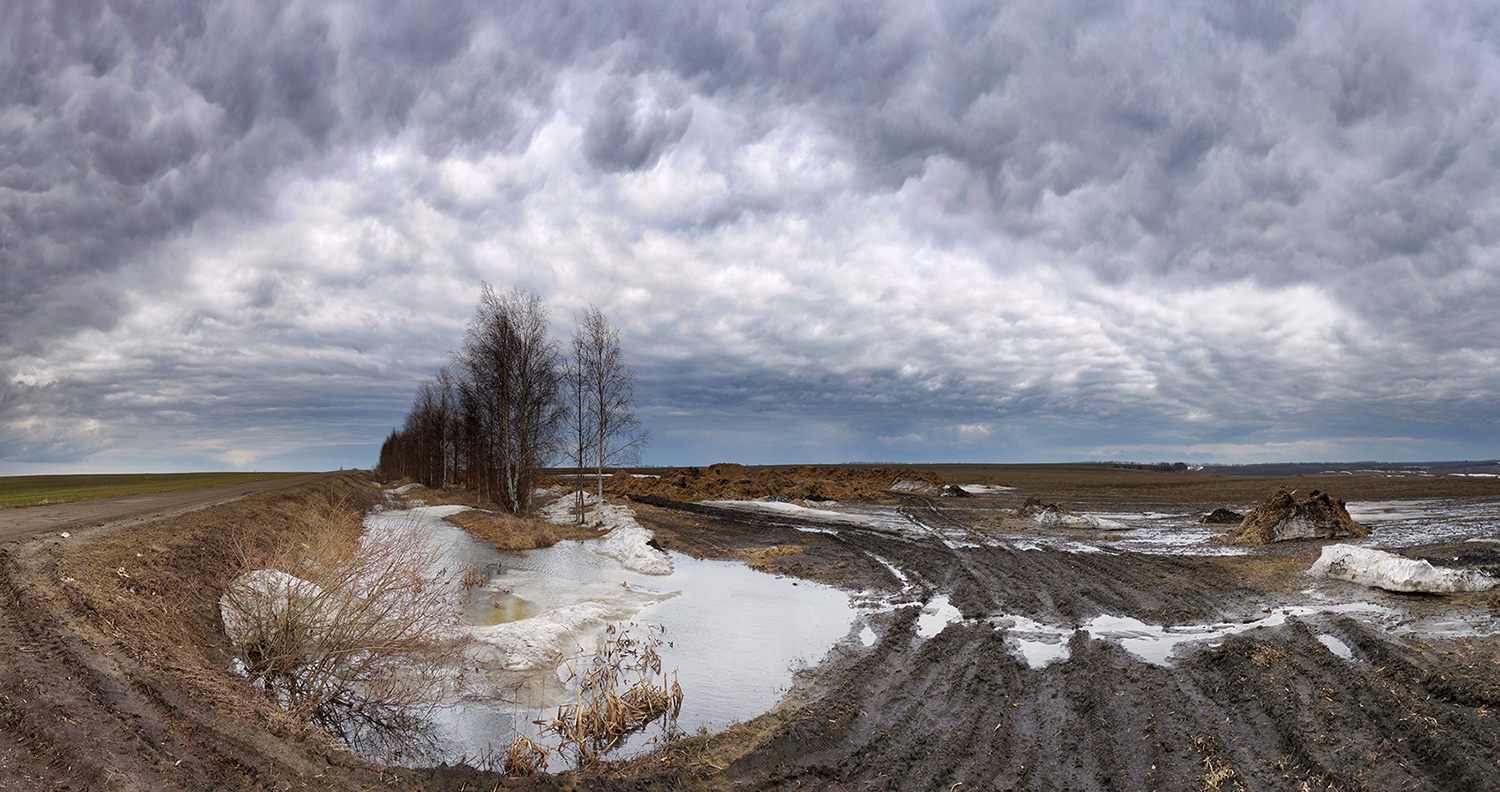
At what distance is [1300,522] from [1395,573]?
9.77 meters

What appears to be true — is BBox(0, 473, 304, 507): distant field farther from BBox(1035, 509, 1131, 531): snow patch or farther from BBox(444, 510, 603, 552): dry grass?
BBox(1035, 509, 1131, 531): snow patch

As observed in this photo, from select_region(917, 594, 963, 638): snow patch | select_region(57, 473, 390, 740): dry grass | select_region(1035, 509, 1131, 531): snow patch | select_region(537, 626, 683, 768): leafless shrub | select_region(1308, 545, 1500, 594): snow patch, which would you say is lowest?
select_region(1035, 509, 1131, 531): snow patch

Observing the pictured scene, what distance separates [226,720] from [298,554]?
306 centimetres

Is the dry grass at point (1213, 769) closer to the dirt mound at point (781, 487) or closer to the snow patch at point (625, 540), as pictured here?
the snow patch at point (625, 540)

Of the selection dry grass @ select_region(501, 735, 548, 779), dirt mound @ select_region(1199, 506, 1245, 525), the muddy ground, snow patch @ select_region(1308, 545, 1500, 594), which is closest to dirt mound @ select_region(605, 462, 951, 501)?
dirt mound @ select_region(1199, 506, 1245, 525)

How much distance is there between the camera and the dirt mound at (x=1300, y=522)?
20.9 metres

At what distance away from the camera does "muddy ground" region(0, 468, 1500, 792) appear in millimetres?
5746

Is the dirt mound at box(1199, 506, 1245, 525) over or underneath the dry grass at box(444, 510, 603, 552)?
underneath

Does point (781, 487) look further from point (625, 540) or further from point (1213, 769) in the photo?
point (1213, 769)

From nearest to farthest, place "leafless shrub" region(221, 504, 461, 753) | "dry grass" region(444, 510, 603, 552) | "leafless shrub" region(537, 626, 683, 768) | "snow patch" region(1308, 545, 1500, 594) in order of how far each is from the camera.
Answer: "leafless shrub" region(537, 626, 683, 768) < "leafless shrub" region(221, 504, 461, 753) < "snow patch" region(1308, 545, 1500, 594) < "dry grass" region(444, 510, 603, 552)

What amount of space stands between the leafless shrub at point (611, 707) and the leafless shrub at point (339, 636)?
1965 millimetres

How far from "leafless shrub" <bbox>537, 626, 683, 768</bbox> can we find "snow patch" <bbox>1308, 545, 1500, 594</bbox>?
13.9m

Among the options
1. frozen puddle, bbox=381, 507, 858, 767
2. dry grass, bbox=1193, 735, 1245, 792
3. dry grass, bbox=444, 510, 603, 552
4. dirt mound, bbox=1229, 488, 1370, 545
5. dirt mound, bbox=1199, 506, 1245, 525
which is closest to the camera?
dry grass, bbox=1193, 735, 1245, 792

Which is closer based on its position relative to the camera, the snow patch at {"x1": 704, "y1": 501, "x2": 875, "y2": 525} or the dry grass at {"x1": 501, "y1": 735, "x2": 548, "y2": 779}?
the dry grass at {"x1": 501, "y1": 735, "x2": 548, "y2": 779}
